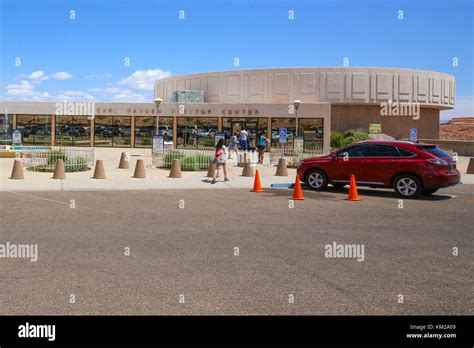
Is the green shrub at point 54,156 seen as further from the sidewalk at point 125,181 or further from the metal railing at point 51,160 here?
the sidewalk at point 125,181

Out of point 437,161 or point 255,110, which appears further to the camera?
point 255,110

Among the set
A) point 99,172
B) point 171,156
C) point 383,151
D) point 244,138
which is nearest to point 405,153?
→ point 383,151

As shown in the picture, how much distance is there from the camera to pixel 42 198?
1428cm

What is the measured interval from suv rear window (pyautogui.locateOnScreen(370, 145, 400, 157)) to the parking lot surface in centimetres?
254

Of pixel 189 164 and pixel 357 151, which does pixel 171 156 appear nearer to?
pixel 189 164

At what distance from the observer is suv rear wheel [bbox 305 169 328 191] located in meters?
17.0

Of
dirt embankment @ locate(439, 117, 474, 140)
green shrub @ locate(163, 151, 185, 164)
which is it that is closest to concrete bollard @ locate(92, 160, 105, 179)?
green shrub @ locate(163, 151, 185, 164)

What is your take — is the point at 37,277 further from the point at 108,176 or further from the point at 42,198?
the point at 108,176

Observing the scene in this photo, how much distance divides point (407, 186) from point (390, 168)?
0.69 meters

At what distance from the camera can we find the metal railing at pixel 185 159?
78.6ft

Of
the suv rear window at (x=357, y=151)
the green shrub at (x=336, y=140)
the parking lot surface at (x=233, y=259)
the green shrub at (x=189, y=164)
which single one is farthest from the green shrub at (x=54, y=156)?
the green shrub at (x=336, y=140)

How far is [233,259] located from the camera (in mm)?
7512

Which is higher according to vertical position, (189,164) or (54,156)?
(54,156)
